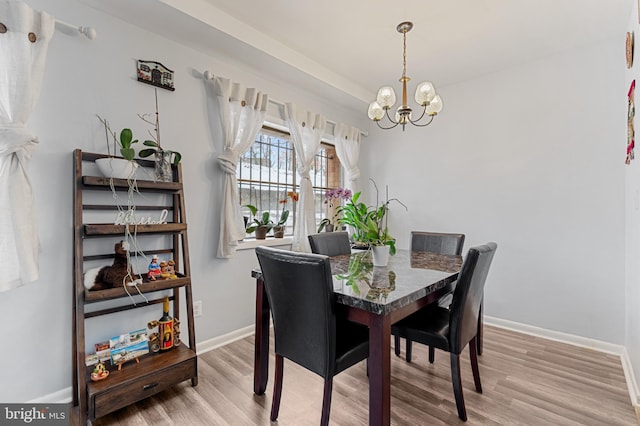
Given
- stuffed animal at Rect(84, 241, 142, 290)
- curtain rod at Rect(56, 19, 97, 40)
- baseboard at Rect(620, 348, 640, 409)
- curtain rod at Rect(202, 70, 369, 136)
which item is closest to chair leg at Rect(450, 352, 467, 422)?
baseboard at Rect(620, 348, 640, 409)

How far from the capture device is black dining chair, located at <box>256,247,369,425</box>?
1293 mm

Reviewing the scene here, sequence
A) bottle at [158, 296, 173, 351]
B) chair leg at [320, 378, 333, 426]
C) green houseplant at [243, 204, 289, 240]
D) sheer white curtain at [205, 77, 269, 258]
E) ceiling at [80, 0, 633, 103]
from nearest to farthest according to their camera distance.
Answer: chair leg at [320, 378, 333, 426] < bottle at [158, 296, 173, 351] < ceiling at [80, 0, 633, 103] < sheer white curtain at [205, 77, 269, 258] < green houseplant at [243, 204, 289, 240]

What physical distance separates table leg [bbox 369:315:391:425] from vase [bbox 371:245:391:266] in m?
0.69

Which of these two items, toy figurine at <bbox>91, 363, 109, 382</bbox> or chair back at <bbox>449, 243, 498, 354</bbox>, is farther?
toy figurine at <bbox>91, 363, 109, 382</bbox>

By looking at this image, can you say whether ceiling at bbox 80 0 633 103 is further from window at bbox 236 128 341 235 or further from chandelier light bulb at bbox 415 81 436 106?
window at bbox 236 128 341 235

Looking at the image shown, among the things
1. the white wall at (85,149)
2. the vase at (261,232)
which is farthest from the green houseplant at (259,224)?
the white wall at (85,149)

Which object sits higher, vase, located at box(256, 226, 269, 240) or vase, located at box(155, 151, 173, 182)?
vase, located at box(155, 151, 173, 182)

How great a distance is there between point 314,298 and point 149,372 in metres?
1.19

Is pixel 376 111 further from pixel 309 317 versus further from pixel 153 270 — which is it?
pixel 153 270

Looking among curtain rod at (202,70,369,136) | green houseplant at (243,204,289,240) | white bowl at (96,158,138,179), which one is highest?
curtain rod at (202,70,369,136)

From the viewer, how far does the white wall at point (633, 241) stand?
1.89 metres

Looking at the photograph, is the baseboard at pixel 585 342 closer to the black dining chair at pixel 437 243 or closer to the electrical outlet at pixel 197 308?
the black dining chair at pixel 437 243

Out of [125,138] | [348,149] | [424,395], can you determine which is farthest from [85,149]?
[348,149]

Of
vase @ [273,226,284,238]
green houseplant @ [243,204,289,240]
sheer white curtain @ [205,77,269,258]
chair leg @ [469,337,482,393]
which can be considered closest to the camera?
chair leg @ [469,337,482,393]
